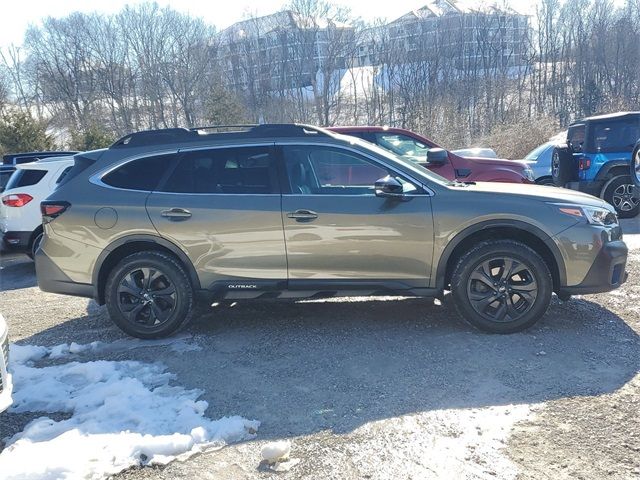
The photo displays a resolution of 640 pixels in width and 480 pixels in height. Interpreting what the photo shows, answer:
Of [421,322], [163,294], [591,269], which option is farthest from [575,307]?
[163,294]

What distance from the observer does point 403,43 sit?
49.8 meters

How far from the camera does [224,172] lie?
5066mm

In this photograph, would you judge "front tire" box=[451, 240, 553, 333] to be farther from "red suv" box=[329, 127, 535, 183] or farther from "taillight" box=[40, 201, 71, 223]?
"red suv" box=[329, 127, 535, 183]

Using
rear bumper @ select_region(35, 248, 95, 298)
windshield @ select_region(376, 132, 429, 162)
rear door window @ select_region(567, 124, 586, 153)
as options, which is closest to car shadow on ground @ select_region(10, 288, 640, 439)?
rear bumper @ select_region(35, 248, 95, 298)

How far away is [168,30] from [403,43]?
23919mm

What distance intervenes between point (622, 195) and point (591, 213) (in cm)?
665

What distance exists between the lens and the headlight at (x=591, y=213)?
15.3 ft

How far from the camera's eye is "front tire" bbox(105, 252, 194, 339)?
5.00 m

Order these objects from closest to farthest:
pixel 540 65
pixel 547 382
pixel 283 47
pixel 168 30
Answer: pixel 547 382, pixel 540 65, pixel 283 47, pixel 168 30

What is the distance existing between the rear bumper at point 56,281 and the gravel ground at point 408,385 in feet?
1.77

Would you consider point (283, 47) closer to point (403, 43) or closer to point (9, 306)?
point (403, 43)

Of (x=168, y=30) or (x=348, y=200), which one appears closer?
(x=348, y=200)

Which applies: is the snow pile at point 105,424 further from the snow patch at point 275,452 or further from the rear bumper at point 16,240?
the rear bumper at point 16,240

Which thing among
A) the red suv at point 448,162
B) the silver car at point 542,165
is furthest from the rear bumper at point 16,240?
the silver car at point 542,165
